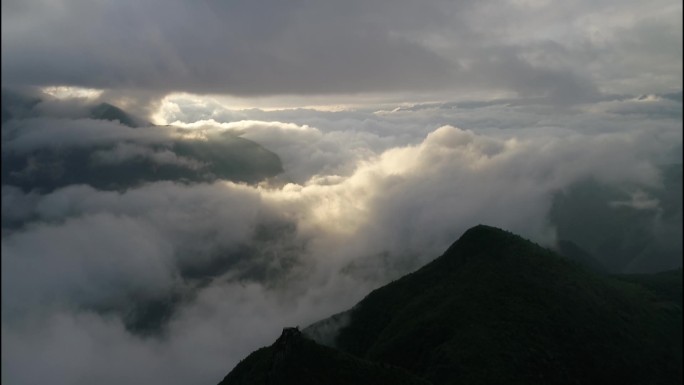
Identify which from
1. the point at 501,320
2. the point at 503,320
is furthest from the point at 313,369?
the point at 503,320

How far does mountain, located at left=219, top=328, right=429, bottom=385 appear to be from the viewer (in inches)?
2931

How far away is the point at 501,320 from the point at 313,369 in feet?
150

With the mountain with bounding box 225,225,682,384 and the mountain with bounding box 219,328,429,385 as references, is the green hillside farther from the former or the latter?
the mountain with bounding box 219,328,429,385

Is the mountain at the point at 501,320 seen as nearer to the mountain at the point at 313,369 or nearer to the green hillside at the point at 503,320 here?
the green hillside at the point at 503,320

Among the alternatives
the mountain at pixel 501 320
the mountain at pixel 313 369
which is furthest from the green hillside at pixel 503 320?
the mountain at pixel 313 369

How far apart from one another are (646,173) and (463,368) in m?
47.3

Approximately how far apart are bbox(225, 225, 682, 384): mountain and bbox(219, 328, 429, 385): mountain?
216 centimetres

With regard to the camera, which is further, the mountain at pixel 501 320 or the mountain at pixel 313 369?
the mountain at pixel 501 320

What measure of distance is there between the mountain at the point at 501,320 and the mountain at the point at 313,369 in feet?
7.08

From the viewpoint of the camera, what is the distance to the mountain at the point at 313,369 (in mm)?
74438

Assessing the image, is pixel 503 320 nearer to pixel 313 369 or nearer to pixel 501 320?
pixel 501 320

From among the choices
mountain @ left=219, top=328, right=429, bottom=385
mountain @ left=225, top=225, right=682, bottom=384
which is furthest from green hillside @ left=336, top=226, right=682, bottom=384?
mountain @ left=219, top=328, right=429, bottom=385

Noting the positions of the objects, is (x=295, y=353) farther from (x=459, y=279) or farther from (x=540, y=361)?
(x=459, y=279)

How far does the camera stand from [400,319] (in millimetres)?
119938
